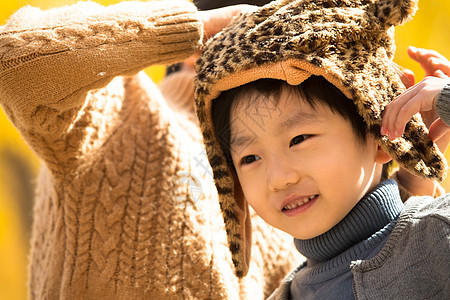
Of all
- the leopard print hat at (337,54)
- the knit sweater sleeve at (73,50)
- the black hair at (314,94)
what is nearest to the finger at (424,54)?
the leopard print hat at (337,54)

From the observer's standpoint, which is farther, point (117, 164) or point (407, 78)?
point (117, 164)

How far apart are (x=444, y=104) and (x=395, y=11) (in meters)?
0.26

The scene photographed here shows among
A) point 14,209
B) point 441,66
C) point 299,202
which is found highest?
point 14,209

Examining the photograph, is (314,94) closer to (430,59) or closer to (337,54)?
(337,54)

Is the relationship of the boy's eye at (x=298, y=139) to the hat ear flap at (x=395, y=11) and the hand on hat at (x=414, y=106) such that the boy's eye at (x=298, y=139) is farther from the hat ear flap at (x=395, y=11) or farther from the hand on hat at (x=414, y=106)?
the hat ear flap at (x=395, y=11)

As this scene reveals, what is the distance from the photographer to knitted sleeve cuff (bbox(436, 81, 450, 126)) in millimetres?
1009

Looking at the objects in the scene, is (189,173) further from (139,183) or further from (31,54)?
(31,54)

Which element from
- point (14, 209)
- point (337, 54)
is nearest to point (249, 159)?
point (337, 54)

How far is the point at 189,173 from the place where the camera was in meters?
1.50

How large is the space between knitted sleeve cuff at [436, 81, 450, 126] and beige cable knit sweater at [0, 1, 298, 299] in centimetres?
61

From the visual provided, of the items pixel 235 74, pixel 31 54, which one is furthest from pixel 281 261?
pixel 31 54

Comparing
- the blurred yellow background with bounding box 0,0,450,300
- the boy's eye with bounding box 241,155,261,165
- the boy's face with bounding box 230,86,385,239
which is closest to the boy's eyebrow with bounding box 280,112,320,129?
the boy's face with bounding box 230,86,385,239

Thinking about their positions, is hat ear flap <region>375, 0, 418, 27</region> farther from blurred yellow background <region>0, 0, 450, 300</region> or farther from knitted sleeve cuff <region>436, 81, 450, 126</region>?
blurred yellow background <region>0, 0, 450, 300</region>

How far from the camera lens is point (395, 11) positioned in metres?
1.17
